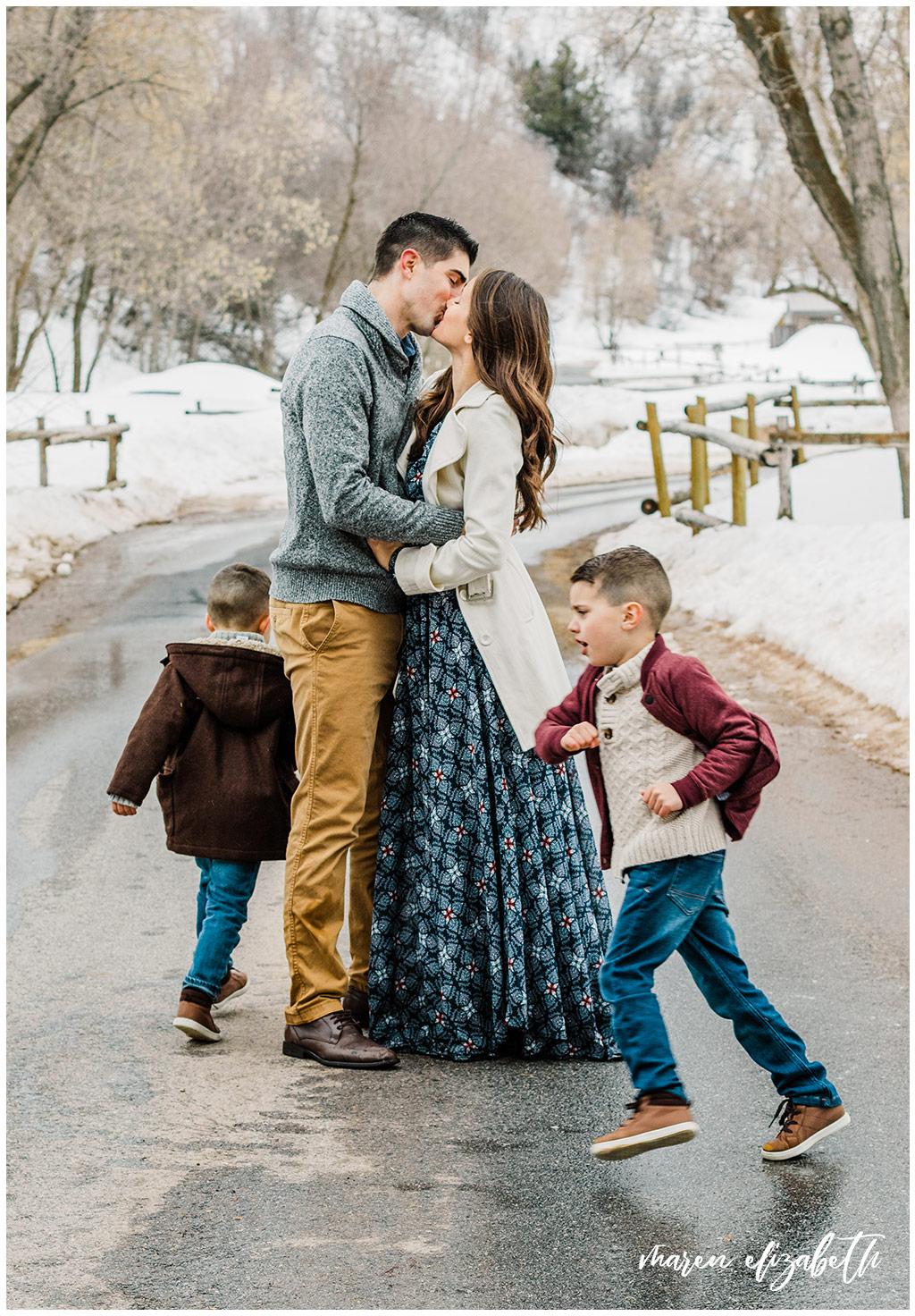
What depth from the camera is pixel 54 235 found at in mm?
29422

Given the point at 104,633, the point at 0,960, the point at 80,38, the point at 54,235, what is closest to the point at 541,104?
the point at 54,235

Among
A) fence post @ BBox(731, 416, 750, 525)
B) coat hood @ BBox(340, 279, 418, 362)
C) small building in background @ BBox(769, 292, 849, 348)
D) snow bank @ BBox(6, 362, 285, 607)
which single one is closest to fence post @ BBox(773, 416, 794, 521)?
fence post @ BBox(731, 416, 750, 525)

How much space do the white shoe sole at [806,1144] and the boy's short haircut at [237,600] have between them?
2.07 metres

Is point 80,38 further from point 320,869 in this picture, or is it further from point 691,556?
point 320,869

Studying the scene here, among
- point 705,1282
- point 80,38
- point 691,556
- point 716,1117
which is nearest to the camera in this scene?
point 705,1282

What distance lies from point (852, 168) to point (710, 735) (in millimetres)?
11619

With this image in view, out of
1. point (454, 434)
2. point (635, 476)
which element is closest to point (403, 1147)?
point (454, 434)

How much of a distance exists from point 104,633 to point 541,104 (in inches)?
3092

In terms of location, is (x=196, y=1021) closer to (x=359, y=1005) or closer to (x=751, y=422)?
(x=359, y=1005)

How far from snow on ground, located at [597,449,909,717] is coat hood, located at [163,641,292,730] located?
4.87 metres

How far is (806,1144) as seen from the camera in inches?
127

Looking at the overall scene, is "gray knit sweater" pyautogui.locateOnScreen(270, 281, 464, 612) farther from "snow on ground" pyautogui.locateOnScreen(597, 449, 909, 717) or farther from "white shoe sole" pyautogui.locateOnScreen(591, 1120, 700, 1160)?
"snow on ground" pyautogui.locateOnScreen(597, 449, 909, 717)

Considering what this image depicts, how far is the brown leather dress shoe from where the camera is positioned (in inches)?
148

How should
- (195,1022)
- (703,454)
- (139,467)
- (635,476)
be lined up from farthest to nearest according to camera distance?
(635,476) < (139,467) < (703,454) < (195,1022)
